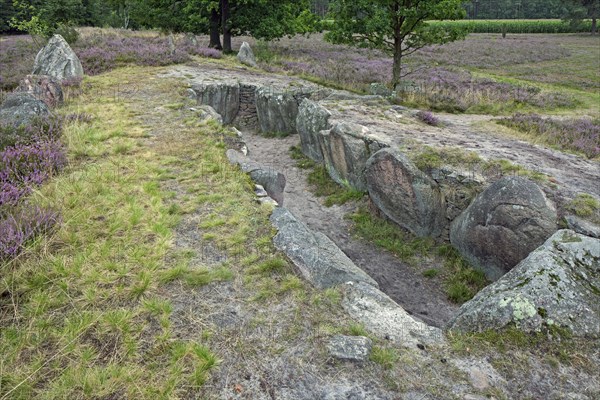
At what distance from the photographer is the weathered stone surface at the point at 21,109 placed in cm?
991

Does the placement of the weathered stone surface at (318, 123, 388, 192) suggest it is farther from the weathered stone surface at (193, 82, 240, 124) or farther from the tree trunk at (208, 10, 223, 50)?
the tree trunk at (208, 10, 223, 50)

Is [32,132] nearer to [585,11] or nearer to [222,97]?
[222,97]

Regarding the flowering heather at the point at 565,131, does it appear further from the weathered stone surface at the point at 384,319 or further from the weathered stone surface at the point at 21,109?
the weathered stone surface at the point at 21,109

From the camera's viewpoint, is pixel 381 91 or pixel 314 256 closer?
pixel 314 256

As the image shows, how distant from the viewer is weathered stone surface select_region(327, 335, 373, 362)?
4328 millimetres

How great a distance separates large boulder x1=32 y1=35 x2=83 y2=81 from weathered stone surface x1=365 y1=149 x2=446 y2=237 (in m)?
13.9

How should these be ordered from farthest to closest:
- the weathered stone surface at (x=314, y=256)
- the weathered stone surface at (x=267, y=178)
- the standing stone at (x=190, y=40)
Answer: the standing stone at (x=190, y=40)
the weathered stone surface at (x=267, y=178)
the weathered stone surface at (x=314, y=256)

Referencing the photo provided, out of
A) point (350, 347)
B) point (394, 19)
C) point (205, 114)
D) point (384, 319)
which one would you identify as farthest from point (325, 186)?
point (394, 19)

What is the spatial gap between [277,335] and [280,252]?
1737 millimetres

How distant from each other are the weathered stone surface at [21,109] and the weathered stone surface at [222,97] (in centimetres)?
677

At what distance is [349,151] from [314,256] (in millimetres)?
6649

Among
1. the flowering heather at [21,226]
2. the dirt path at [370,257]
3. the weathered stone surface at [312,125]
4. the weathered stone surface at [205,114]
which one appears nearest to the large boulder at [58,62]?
the weathered stone surface at [205,114]

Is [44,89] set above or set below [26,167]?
above

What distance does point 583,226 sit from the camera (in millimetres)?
7465
